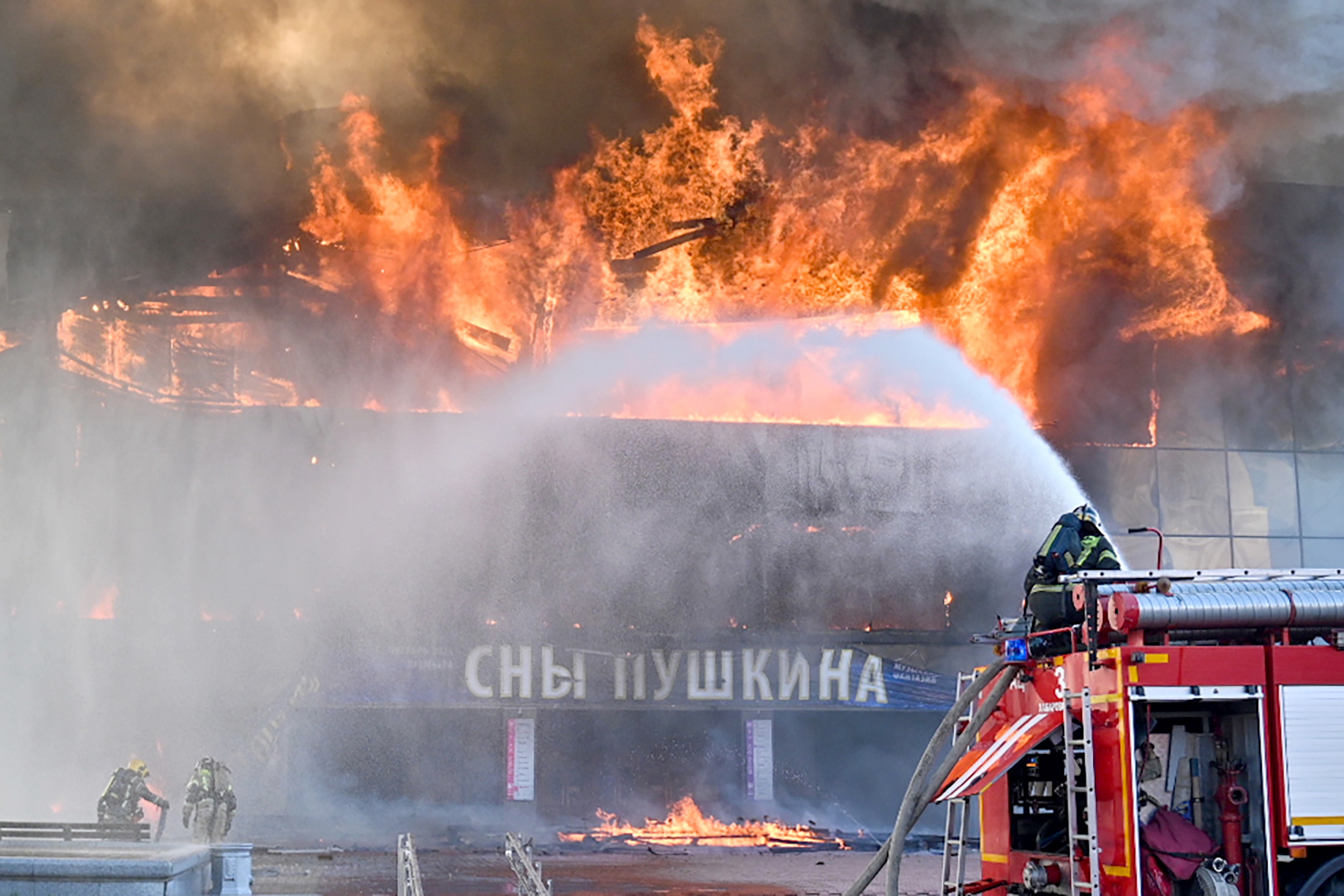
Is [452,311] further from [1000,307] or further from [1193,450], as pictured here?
[1193,450]

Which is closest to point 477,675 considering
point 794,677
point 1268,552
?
point 794,677

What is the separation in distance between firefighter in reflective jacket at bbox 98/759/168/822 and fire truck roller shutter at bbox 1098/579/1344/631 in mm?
11221

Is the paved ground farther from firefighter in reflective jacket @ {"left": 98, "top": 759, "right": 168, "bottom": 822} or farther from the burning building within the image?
the burning building

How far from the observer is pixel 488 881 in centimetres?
1638

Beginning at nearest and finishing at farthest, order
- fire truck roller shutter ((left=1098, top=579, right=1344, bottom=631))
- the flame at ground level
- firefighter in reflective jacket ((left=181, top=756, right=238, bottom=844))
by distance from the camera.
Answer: fire truck roller shutter ((left=1098, top=579, right=1344, bottom=631)), firefighter in reflective jacket ((left=181, top=756, right=238, bottom=844)), the flame at ground level

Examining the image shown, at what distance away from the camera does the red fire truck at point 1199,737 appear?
26.1 feet

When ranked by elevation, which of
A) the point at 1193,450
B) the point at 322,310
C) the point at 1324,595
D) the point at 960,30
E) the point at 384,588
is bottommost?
the point at 1324,595

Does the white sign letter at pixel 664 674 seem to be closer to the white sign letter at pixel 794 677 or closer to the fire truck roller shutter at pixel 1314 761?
the white sign letter at pixel 794 677

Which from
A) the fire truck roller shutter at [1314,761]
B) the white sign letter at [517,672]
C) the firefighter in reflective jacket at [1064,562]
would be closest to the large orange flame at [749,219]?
the white sign letter at [517,672]

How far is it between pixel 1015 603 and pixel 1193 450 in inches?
227

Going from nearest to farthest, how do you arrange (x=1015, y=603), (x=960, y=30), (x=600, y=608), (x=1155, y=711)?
(x=1155, y=711) < (x=960, y=30) < (x=600, y=608) < (x=1015, y=603)

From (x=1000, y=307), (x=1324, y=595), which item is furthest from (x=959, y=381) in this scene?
(x=1324, y=595)

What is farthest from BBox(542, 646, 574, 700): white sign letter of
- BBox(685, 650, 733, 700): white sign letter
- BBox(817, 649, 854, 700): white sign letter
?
BBox(817, 649, 854, 700): white sign letter

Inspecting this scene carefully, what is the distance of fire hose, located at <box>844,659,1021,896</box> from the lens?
897 centimetres
